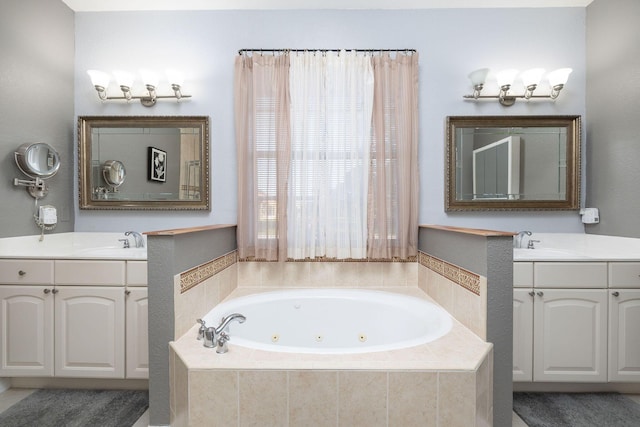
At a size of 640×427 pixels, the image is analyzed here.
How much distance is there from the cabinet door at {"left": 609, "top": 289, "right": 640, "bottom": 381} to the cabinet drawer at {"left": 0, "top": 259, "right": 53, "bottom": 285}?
338 centimetres

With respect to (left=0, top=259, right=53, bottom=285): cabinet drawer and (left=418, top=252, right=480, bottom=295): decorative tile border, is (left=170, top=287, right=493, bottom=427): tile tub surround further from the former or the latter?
(left=0, top=259, right=53, bottom=285): cabinet drawer

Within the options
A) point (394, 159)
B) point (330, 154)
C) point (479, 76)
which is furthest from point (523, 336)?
point (479, 76)

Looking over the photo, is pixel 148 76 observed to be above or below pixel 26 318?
above

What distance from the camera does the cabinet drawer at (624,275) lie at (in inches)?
70.9

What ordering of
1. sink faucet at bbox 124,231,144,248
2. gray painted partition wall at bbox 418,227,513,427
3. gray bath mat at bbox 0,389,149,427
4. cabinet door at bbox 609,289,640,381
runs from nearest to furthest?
gray painted partition wall at bbox 418,227,513,427, gray bath mat at bbox 0,389,149,427, cabinet door at bbox 609,289,640,381, sink faucet at bbox 124,231,144,248

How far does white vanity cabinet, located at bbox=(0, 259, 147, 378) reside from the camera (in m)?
1.83

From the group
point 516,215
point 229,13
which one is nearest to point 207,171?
point 229,13

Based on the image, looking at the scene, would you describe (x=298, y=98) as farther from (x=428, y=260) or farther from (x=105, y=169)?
(x=105, y=169)

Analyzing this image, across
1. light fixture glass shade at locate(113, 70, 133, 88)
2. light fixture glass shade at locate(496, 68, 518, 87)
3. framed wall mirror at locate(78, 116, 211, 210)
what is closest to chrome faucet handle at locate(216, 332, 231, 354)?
framed wall mirror at locate(78, 116, 211, 210)

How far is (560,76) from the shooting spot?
7.18 feet

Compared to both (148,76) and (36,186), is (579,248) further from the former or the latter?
(36,186)

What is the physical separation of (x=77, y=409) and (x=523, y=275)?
2701 millimetres

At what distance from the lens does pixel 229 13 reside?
7.58ft

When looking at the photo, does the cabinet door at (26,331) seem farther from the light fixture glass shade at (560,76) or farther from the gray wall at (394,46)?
the light fixture glass shade at (560,76)
